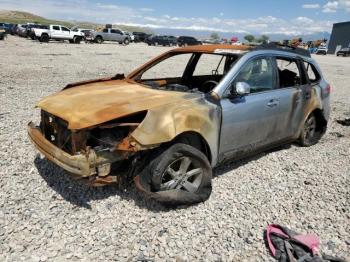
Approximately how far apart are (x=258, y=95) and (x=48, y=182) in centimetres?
290

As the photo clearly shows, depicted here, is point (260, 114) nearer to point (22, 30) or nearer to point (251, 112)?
point (251, 112)

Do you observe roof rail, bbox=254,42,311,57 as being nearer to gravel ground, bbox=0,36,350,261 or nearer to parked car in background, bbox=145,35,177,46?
gravel ground, bbox=0,36,350,261

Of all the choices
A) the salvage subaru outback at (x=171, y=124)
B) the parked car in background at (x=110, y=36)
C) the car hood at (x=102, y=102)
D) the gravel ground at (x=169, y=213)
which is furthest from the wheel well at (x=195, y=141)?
the parked car in background at (x=110, y=36)

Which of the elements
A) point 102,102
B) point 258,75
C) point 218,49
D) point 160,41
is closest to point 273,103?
point 258,75

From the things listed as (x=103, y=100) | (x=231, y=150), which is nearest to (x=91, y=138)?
(x=103, y=100)

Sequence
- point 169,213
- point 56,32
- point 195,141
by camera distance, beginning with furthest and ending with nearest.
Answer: point 56,32, point 195,141, point 169,213

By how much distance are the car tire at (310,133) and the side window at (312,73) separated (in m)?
0.60

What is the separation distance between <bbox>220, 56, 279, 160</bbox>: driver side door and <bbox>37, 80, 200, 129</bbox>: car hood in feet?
1.78

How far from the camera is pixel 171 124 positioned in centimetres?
373

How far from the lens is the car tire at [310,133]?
20.0 feet

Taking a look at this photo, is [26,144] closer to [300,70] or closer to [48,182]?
[48,182]

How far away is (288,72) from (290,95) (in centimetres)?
61

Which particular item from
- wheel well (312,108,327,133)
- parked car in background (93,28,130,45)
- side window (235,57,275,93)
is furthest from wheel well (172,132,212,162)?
parked car in background (93,28,130,45)

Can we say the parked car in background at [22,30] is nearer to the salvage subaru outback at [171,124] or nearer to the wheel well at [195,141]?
the salvage subaru outback at [171,124]
